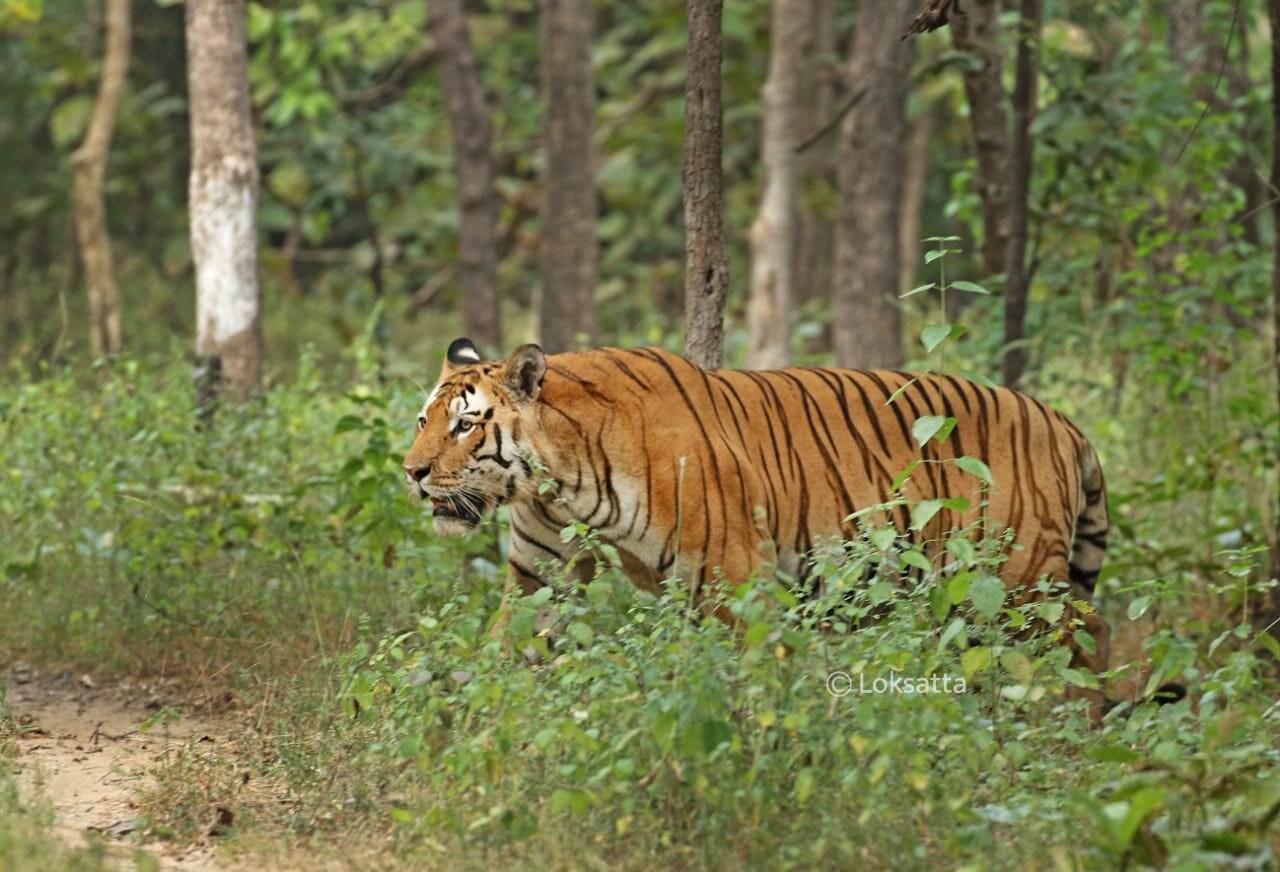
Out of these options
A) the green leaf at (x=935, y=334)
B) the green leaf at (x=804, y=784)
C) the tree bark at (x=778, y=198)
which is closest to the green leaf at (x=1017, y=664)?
the green leaf at (x=804, y=784)

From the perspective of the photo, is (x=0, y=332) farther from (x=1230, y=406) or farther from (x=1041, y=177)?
(x=1230, y=406)

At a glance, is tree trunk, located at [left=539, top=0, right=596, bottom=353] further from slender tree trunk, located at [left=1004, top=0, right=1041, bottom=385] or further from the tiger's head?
the tiger's head

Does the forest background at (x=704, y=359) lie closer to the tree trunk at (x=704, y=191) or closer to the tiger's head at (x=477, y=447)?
the tree trunk at (x=704, y=191)

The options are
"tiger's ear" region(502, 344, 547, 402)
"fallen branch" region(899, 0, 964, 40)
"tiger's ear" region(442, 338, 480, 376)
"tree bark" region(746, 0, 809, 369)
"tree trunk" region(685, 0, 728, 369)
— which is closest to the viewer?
"tiger's ear" region(502, 344, 547, 402)

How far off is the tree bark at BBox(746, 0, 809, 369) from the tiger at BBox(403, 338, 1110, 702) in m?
7.04

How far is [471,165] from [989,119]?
5315 millimetres

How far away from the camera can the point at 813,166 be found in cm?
1830

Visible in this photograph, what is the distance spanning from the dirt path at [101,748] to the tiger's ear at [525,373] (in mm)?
1475

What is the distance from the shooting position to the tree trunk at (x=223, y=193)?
9.34m

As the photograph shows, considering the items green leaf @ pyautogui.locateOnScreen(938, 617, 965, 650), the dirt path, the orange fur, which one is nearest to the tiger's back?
the orange fur

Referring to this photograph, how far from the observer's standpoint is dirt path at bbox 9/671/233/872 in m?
4.32

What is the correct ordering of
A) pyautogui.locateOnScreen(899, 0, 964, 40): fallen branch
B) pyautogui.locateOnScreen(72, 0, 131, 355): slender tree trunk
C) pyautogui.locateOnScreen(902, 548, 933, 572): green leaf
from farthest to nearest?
pyautogui.locateOnScreen(72, 0, 131, 355): slender tree trunk, pyautogui.locateOnScreen(899, 0, 964, 40): fallen branch, pyautogui.locateOnScreen(902, 548, 933, 572): green leaf

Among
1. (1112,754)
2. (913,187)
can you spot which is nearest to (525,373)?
(1112,754)

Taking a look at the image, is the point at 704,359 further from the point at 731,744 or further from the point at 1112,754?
the point at 1112,754
